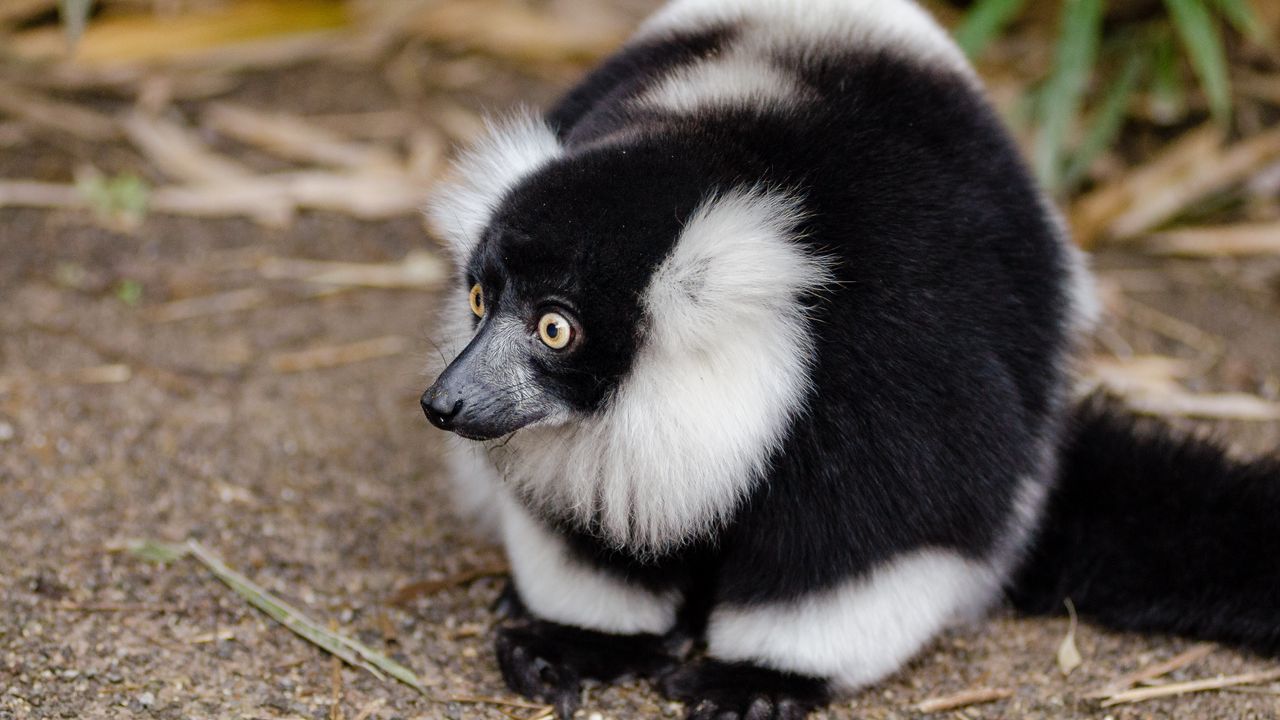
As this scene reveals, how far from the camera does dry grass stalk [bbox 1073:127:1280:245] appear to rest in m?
6.41

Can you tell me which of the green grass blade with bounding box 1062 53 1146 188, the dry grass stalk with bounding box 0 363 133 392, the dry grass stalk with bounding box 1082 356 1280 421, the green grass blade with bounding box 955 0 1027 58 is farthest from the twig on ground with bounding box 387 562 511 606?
the green grass blade with bounding box 1062 53 1146 188

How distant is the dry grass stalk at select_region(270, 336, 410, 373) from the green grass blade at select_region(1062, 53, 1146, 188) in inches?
140

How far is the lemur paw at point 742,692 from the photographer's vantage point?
11.0 feet

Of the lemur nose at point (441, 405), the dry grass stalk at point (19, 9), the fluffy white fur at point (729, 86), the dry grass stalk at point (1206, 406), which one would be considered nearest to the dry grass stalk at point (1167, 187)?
the dry grass stalk at point (1206, 406)

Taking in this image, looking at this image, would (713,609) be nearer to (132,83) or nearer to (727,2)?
(727,2)

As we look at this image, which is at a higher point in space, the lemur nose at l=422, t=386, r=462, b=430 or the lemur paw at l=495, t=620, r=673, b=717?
the lemur nose at l=422, t=386, r=462, b=430

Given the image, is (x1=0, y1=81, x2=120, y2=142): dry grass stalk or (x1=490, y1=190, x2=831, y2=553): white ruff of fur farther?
(x1=0, y1=81, x2=120, y2=142): dry grass stalk

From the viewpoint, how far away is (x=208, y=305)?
5.64 meters

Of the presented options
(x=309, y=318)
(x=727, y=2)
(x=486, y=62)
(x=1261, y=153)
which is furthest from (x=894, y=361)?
(x=486, y=62)

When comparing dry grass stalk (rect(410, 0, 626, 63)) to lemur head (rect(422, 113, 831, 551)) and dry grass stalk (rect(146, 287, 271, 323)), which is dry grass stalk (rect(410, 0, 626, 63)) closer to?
dry grass stalk (rect(146, 287, 271, 323))

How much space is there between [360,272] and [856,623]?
141 inches

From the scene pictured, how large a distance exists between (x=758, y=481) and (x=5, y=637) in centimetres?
201

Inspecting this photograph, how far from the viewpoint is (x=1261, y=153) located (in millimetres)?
6484

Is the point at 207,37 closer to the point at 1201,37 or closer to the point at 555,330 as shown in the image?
the point at 555,330
